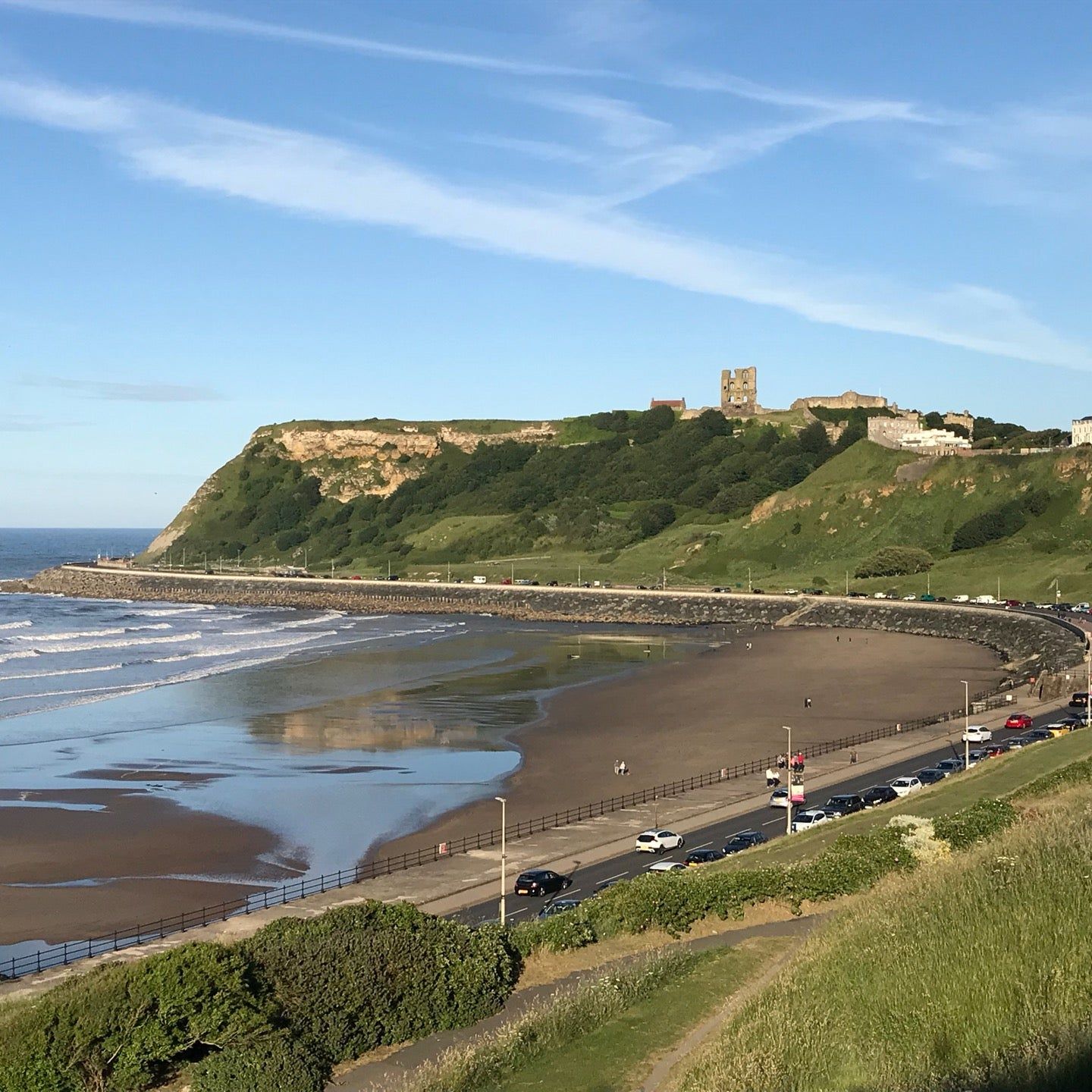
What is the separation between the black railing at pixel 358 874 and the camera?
106 feet

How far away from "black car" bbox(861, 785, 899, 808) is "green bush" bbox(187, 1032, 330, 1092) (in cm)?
2773

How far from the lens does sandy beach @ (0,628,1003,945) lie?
3972 cm

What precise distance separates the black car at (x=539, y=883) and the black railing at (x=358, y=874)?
4559 mm

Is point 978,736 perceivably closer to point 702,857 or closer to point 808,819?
point 808,819

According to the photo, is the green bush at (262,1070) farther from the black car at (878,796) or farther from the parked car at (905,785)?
the parked car at (905,785)

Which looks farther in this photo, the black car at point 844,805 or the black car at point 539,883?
the black car at point 844,805

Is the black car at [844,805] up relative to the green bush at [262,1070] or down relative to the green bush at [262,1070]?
down

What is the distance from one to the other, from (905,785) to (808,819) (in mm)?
6326

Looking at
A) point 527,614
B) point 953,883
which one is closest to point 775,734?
point 953,883

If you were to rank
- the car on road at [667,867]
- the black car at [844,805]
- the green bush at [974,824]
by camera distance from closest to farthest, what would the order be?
the green bush at [974,824], the car on road at [667,867], the black car at [844,805]

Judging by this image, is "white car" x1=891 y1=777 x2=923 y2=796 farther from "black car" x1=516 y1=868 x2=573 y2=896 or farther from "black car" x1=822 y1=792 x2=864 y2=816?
"black car" x1=516 y1=868 x2=573 y2=896

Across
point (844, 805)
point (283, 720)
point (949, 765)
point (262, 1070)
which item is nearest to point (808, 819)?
point (844, 805)

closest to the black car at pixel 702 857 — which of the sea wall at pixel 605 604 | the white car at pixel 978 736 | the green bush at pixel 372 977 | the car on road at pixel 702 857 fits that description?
the car on road at pixel 702 857

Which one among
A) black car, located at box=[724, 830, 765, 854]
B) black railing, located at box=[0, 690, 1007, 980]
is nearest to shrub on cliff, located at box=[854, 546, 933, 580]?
black railing, located at box=[0, 690, 1007, 980]
